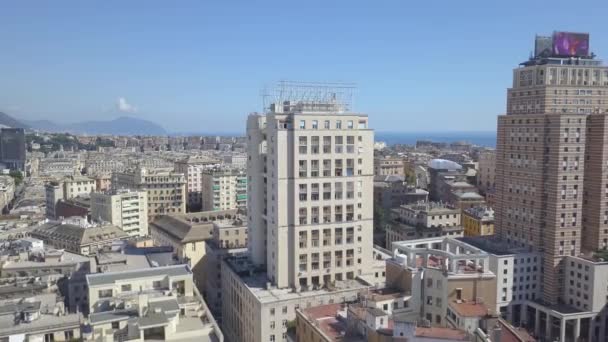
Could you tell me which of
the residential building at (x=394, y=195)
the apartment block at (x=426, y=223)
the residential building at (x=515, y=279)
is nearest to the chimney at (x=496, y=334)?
the residential building at (x=515, y=279)

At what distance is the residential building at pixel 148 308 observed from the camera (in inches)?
1604

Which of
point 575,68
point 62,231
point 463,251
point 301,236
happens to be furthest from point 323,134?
point 62,231

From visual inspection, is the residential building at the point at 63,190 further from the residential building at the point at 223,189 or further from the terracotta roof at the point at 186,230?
the terracotta roof at the point at 186,230

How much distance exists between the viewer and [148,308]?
42844 mm

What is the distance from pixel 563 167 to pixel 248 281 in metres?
46.0

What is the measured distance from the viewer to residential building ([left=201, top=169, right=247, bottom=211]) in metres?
139

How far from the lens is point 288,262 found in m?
63.3

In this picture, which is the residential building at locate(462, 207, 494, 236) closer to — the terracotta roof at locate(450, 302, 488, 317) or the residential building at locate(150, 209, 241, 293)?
the residential building at locate(150, 209, 241, 293)

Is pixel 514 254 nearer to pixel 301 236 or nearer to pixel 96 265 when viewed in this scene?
pixel 301 236

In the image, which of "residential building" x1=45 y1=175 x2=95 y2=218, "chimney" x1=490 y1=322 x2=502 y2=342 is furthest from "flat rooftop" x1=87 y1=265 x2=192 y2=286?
"residential building" x1=45 y1=175 x2=95 y2=218

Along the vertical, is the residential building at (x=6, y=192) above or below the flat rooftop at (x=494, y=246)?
below

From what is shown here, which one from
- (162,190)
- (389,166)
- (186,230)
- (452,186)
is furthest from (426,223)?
(389,166)

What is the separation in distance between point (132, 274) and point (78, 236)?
47.0 meters

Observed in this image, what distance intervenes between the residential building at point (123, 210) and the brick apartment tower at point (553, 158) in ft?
268
